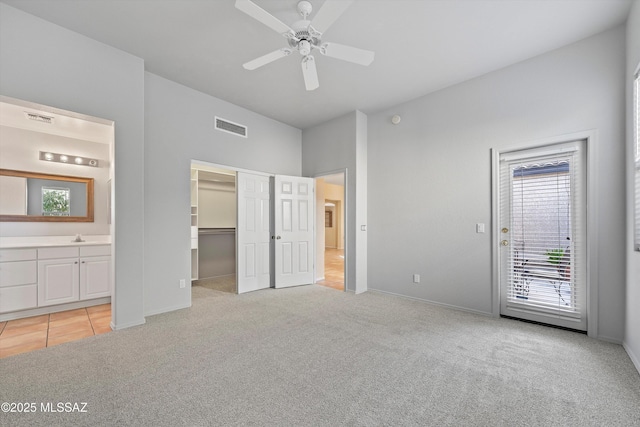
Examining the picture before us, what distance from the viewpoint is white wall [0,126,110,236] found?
3.69 metres

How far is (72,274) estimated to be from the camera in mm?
3633

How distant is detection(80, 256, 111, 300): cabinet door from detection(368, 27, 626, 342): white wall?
4.13 meters

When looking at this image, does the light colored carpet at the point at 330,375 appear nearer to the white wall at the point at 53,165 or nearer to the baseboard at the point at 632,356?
the baseboard at the point at 632,356

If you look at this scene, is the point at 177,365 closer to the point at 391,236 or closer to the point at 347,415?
the point at 347,415

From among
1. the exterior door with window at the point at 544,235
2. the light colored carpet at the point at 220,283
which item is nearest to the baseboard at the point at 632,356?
the exterior door with window at the point at 544,235

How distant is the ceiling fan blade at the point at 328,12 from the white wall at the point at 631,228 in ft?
8.34

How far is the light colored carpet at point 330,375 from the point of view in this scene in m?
1.65

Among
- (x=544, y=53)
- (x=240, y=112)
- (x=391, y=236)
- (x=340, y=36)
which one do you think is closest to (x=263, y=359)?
(x=391, y=236)

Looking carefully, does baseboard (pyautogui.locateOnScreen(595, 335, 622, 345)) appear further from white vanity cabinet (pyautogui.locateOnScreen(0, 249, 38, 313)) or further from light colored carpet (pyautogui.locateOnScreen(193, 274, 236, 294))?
white vanity cabinet (pyautogui.locateOnScreen(0, 249, 38, 313))

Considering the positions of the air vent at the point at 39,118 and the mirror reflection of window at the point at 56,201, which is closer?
the air vent at the point at 39,118

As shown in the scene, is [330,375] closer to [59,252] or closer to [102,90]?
[102,90]

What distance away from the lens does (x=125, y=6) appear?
94.3 inches

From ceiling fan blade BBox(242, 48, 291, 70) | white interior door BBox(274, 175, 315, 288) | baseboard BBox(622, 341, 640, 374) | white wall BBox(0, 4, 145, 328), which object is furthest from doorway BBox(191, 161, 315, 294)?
baseboard BBox(622, 341, 640, 374)

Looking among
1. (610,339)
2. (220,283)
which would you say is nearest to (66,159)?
(220,283)
